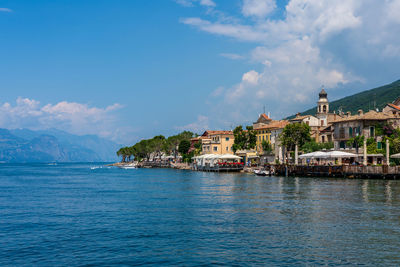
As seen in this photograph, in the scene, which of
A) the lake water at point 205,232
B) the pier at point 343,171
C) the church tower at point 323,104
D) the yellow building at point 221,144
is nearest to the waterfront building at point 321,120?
the church tower at point 323,104

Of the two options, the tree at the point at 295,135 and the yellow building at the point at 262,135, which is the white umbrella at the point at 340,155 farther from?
the yellow building at the point at 262,135

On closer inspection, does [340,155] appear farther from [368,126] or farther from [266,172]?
[266,172]

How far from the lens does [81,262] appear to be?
19.7m

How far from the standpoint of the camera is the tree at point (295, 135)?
9888cm

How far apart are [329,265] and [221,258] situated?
4871 mm

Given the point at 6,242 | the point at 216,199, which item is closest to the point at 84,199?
the point at 216,199

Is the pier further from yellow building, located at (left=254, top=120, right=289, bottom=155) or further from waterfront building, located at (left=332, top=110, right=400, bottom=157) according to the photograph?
yellow building, located at (left=254, top=120, right=289, bottom=155)

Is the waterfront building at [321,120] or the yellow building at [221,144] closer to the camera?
the waterfront building at [321,120]

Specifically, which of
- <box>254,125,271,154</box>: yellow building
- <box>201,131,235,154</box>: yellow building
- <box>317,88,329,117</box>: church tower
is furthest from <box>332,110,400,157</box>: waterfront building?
<box>201,131,235,154</box>: yellow building

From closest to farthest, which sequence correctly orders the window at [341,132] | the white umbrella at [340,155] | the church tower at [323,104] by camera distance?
the white umbrella at [340,155] → the window at [341,132] → the church tower at [323,104]

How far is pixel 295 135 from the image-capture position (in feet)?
325

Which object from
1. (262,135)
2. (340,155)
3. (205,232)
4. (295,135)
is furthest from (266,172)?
(205,232)

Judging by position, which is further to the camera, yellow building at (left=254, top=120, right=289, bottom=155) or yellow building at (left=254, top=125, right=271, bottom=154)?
yellow building at (left=254, top=125, right=271, bottom=154)

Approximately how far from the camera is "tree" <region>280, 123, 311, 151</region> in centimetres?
9888
